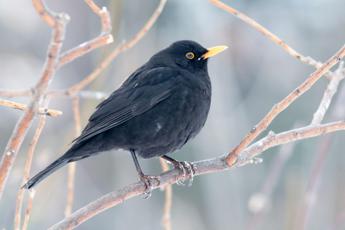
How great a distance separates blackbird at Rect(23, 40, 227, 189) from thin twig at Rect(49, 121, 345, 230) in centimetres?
32

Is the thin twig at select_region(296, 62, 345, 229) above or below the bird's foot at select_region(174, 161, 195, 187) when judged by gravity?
below

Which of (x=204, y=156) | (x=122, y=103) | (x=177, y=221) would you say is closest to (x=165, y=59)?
(x=122, y=103)

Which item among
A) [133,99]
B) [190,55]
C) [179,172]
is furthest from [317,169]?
[190,55]

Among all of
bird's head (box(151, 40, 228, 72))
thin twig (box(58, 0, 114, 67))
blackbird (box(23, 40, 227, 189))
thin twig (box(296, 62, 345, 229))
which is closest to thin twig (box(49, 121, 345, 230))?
thin twig (box(296, 62, 345, 229))

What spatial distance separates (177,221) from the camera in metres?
9.92

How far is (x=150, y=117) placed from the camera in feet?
16.3

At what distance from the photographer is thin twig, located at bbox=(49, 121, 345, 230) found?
341 cm

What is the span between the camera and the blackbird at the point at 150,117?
482 centimetres

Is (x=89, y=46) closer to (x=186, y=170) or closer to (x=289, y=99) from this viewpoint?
(x=289, y=99)

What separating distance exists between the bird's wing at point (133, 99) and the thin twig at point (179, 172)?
28.5 inches

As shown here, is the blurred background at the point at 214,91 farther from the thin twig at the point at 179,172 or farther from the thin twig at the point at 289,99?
the thin twig at the point at 289,99

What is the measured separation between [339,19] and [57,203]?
235 inches

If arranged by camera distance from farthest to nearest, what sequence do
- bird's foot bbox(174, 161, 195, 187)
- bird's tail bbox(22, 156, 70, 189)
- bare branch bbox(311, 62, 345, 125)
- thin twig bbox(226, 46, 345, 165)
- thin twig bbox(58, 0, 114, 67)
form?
bird's foot bbox(174, 161, 195, 187)
bird's tail bbox(22, 156, 70, 189)
bare branch bbox(311, 62, 345, 125)
thin twig bbox(226, 46, 345, 165)
thin twig bbox(58, 0, 114, 67)

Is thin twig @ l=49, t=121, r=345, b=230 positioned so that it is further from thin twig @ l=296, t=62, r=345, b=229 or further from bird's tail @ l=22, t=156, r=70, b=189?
bird's tail @ l=22, t=156, r=70, b=189
